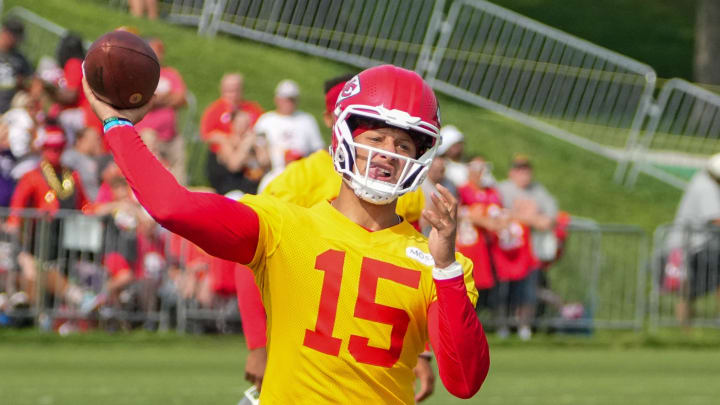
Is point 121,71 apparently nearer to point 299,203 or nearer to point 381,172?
point 381,172

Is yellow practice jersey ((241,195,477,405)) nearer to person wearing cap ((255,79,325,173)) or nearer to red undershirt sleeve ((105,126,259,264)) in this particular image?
red undershirt sleeve ((105,126,259,264))

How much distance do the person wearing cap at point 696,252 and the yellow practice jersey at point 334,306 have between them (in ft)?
41.2

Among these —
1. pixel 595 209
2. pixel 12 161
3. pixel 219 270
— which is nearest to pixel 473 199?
pixel 219 270

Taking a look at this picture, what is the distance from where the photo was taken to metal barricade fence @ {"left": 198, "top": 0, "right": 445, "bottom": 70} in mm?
22516

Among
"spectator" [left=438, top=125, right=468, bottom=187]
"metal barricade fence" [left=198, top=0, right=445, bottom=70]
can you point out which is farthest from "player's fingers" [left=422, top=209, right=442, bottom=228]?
"metal barricade fence" [left=198, top=0, right=445, bottom=70]

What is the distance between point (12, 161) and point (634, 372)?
6.77m

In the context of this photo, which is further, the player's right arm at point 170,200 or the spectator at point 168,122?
the spectator at point 168,122

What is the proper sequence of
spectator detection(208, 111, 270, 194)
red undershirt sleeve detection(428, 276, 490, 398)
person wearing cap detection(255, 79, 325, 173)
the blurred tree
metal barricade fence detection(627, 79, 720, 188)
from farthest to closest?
the blurred tree < metal barricade fence detection(627, 79, 720, 188) < person wearing cap detection(255, 79, 325, 173) < spectator detection(208, 111, 270, 194) < red undershirt sleeve detection(428, 276, 490, 398)

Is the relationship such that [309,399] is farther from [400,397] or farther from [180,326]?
[180,326]

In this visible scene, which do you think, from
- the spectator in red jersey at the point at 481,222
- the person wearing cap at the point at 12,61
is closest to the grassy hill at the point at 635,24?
the spectator in red jersey at the point at 481,222

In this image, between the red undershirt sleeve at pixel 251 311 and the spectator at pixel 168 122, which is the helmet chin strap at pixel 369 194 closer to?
the red undershirt sleeve at pixel 251 311

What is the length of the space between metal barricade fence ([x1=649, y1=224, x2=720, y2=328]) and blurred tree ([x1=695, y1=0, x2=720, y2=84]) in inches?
558

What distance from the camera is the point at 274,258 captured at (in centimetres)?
455

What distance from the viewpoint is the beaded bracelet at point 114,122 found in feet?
13.6
